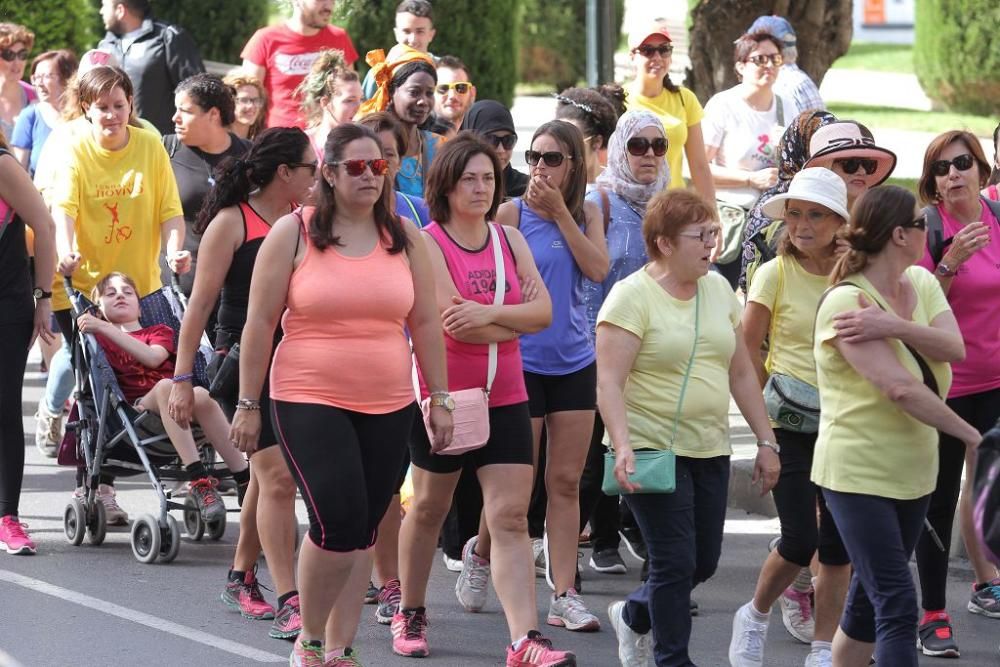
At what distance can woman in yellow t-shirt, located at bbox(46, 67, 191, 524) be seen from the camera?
8461 millimetres

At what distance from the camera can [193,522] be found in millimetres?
8125

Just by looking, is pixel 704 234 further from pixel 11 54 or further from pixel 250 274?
pixel 11 54

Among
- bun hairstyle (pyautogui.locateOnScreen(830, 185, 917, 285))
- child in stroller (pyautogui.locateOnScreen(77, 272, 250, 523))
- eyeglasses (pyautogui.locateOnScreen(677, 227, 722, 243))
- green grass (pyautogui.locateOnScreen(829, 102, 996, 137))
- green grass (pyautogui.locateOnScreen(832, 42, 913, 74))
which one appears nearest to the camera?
bun hairstyle (pyautogui.locateOnScreen(830, 185, 917, 285))

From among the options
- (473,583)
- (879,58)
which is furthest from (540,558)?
(879,58)

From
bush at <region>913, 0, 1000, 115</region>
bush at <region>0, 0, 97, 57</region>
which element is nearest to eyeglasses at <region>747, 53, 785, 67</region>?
bush at <region>0, 0, 97, 57</region>

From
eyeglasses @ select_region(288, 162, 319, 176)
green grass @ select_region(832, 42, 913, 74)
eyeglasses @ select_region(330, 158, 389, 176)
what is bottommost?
green grass @ select_region(832, 42, 913, 74)

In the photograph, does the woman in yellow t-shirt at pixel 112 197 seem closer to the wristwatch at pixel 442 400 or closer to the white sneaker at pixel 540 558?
the white sneaker at pixel 540 558

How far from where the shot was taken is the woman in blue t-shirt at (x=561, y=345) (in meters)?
6.76

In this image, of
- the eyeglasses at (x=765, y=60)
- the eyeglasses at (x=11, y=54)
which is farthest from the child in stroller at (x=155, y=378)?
the eyeglasses at (x=11, y=54)

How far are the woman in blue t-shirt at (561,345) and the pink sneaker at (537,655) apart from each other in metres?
0.80

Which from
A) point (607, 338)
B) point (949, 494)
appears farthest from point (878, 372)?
point (949, 494)

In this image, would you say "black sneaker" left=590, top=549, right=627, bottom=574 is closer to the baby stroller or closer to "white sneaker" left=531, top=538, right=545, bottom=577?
"white sneaker" left=531, top=538, right=545, bottom=577

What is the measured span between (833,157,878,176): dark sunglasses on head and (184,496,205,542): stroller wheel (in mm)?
3291

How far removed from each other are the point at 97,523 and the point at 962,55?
26.8 metres
